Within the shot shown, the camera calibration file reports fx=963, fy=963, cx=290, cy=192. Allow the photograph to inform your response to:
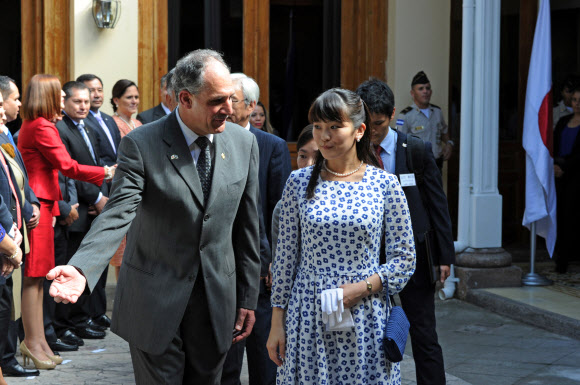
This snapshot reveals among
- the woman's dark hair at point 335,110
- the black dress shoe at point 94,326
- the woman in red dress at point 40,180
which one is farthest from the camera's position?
the black dress shoe at point 94,326

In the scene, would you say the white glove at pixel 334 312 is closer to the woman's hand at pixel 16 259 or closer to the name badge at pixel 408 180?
the name badge at pixel 408 180

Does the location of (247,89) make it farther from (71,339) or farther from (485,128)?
(485,128)

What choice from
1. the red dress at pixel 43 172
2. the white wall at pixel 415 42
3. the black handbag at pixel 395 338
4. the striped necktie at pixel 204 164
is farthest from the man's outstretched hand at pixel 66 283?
the white wall at pixel 415 42

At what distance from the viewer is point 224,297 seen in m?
3.89

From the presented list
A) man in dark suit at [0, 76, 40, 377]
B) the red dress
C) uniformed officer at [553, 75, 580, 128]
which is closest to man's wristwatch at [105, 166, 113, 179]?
the red dress

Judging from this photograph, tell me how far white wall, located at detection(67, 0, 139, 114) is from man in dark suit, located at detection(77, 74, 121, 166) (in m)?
0.97

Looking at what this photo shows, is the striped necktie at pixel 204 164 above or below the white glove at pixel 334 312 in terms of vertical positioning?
above

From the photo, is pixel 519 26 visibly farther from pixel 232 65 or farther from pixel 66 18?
pixel 66 18

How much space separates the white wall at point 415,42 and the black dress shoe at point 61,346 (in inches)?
188

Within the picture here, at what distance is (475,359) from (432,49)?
4.45 m

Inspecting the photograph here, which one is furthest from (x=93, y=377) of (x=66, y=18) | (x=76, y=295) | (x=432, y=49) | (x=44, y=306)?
(x=432, y=49)

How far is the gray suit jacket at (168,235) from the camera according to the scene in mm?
3715

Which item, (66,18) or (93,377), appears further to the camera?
(66,18)

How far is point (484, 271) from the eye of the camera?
9031 mm
